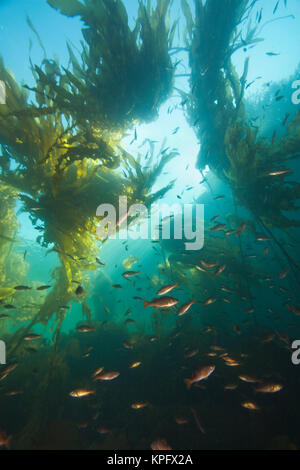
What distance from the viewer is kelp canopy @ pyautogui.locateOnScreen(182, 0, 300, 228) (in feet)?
19.6

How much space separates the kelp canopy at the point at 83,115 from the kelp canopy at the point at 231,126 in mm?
3219

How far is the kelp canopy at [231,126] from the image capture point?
5.97m

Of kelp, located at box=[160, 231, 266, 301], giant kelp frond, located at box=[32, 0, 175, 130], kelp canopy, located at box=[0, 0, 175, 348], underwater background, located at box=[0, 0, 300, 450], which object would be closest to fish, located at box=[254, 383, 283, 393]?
underwater background, located at box=[0, 0, 300, 450]

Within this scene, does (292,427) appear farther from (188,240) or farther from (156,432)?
(188,240)

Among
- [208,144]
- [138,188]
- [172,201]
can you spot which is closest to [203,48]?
[208,144]

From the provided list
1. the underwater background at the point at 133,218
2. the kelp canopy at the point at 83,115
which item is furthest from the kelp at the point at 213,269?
the kelp canopy at the point at 83,115

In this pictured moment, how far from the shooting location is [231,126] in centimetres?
661

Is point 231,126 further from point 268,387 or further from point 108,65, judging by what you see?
point 268,387

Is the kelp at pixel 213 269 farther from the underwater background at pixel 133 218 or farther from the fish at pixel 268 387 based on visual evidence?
the fish at pixel 268 387

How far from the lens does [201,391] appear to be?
5.56 m

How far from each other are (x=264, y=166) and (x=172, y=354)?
7749 mm

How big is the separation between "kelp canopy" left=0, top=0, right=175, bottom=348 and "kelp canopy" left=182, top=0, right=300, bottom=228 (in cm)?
322

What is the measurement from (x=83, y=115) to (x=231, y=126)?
5.38m

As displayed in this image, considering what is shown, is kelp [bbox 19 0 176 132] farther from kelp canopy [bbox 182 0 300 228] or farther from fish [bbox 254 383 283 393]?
fish [bbox 254 383 283 393]
